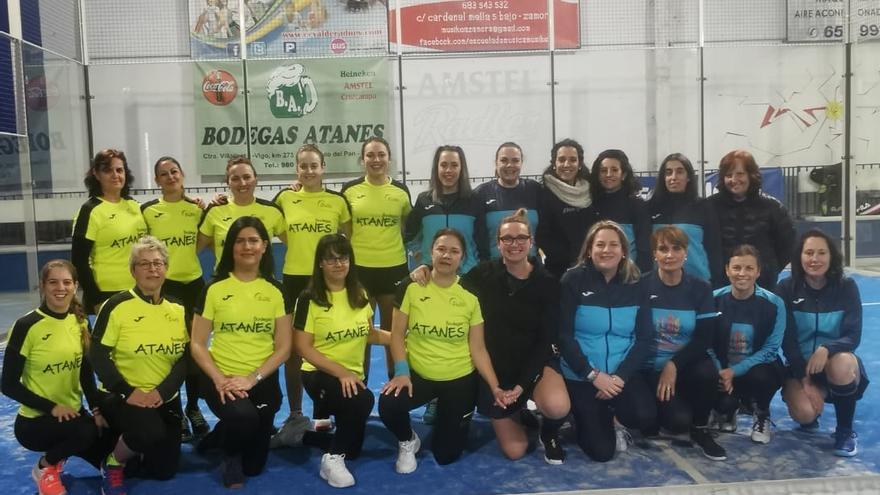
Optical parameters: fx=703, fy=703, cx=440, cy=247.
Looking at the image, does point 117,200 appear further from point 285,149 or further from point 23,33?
point 285,149

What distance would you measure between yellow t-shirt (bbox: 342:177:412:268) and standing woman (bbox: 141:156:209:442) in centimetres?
84

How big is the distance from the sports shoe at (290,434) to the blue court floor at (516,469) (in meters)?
0.05

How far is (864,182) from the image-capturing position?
9.80 meters

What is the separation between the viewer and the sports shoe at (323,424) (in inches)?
136

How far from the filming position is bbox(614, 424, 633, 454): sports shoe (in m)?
3.21

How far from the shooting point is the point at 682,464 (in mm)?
3018

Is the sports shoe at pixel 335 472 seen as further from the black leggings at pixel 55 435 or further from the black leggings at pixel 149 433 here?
the black leggings at pixel 55 435

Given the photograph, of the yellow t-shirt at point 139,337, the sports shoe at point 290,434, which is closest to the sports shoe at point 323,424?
the sports shoe at point 290,434

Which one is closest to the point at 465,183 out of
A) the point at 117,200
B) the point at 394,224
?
the point at 394,224

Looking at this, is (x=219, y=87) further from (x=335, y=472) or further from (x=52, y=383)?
(x=335, y=472)

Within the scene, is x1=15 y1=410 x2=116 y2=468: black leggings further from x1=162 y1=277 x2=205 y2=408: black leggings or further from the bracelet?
the bracelet

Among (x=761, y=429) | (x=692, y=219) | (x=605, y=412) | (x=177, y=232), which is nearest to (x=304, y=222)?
(x=177, y=232)

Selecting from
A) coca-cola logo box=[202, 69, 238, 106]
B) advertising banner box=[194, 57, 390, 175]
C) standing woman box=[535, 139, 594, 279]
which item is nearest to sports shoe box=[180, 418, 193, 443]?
standing woman box=[535, 139, 594, 279]

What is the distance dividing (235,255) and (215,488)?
97cm
